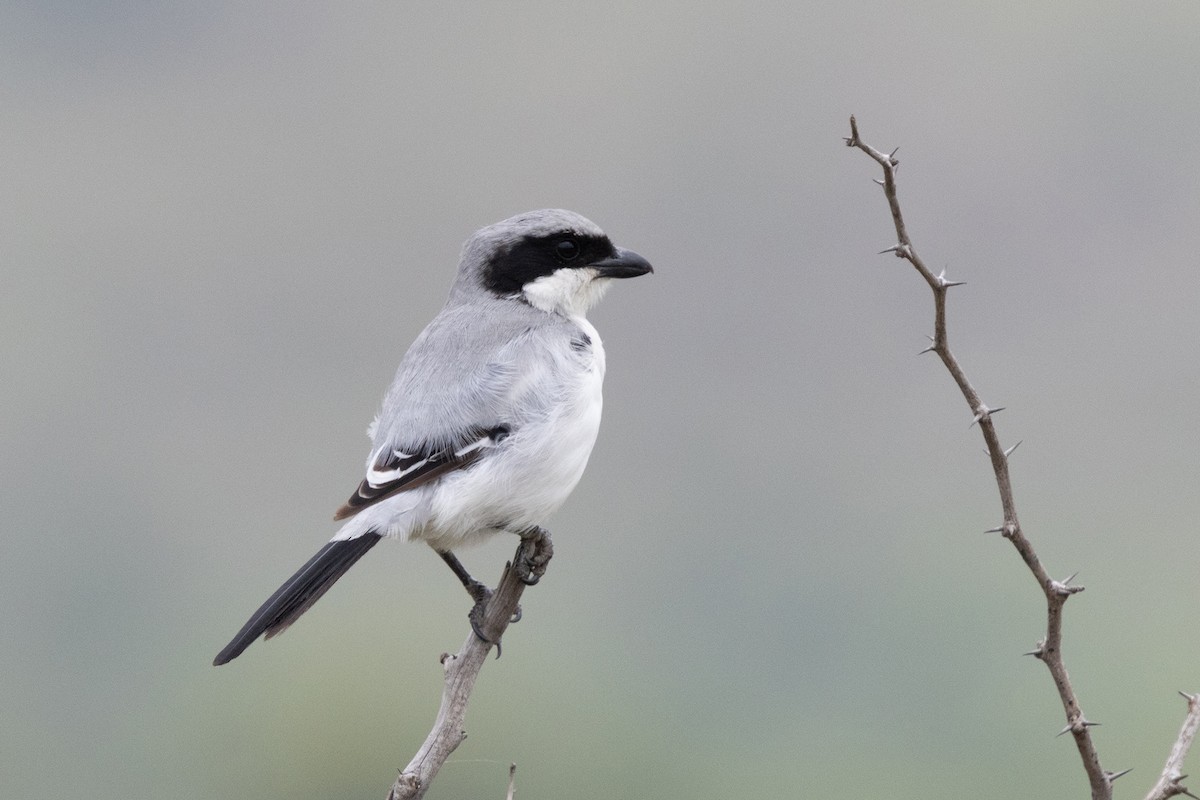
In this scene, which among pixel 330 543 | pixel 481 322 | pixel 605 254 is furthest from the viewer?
pixel 605 254

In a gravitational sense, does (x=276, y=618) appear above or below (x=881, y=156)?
below

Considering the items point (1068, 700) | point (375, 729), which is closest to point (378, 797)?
point (375, 729)

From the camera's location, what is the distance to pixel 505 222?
13.6 ft

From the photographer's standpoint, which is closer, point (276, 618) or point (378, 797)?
point (276, 618)

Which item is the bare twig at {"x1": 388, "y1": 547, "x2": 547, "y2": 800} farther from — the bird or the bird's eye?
the bird's eye

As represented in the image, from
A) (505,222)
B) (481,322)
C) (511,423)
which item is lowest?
(511,423)

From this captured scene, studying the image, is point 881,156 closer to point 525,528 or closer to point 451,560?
point 525,528

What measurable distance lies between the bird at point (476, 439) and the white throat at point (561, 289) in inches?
0.4

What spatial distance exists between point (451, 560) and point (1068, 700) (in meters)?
2.04

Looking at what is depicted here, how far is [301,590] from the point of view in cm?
316

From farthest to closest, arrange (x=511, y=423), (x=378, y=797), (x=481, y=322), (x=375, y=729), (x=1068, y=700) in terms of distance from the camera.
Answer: (x=375, y=729), (x=378, y=797), (x=481, y=322), (x=511, y=423), (x=1068, y=700)

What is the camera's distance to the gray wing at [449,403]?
3.49 metres

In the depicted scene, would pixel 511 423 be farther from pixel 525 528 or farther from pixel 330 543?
pixel 330 543

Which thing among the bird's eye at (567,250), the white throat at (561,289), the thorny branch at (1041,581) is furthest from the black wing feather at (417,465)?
the thorny branch at (1041,581)
